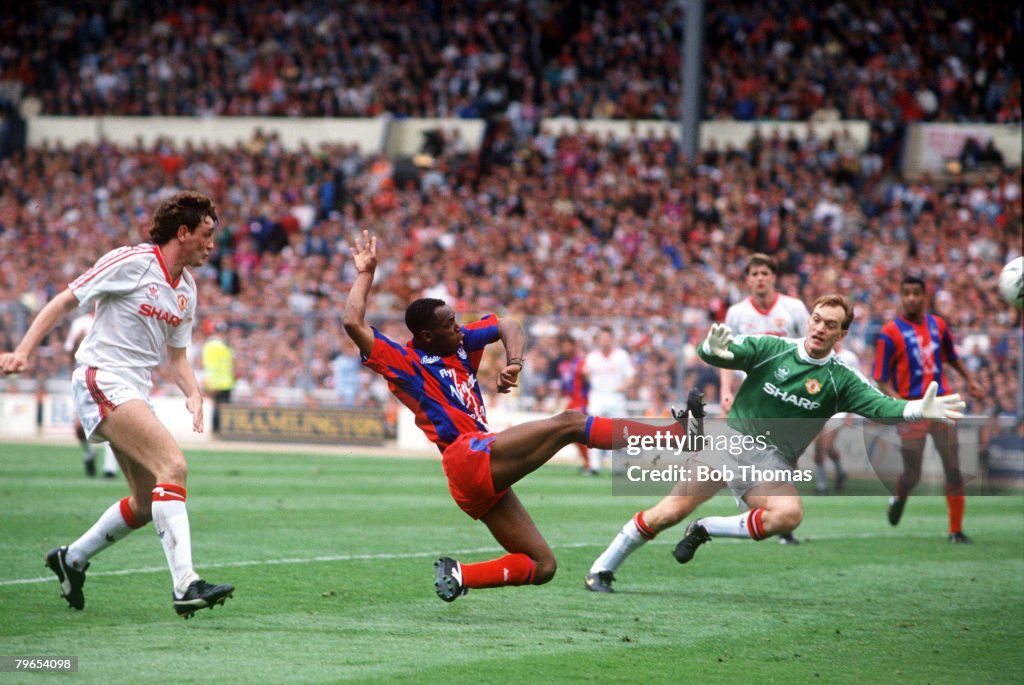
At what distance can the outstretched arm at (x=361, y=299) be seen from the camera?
6938mm

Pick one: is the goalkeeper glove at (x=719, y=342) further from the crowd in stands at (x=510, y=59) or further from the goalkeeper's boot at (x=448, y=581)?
the crowd in stands at (x=510, y=59)

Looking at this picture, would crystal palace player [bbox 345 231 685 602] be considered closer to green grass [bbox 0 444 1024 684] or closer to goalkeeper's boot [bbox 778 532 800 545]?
green grass [bbox 0 444 1024 684]

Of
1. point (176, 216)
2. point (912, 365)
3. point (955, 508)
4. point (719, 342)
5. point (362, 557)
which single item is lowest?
point (362, 557)

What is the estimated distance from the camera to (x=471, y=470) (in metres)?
7.01

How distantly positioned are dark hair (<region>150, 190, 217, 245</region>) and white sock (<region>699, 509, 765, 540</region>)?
3.58 metres

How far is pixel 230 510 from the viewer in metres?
13.6

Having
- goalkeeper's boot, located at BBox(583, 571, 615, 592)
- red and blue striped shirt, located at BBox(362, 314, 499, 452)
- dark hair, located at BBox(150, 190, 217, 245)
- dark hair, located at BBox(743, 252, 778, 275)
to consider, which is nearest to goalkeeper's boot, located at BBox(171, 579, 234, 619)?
red and blue striped shirt, located at BBox(362, 314, 499, 452)

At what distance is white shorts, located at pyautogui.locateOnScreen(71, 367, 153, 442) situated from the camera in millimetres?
7270

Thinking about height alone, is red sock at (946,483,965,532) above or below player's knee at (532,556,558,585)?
below

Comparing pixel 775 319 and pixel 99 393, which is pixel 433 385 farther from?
pixel 775 319

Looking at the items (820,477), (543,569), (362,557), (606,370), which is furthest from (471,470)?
(606,370)

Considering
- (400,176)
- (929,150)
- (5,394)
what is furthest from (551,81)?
(5,394)

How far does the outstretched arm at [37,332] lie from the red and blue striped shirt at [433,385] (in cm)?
157

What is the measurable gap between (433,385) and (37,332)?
6.71 ft
